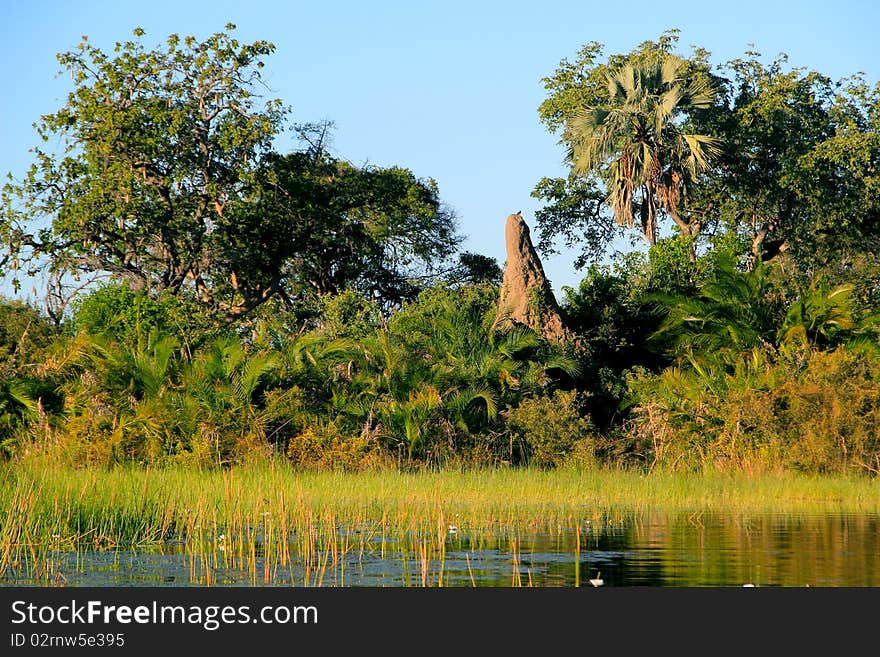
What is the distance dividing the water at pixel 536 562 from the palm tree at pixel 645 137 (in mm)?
19615

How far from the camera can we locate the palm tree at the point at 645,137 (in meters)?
30.9

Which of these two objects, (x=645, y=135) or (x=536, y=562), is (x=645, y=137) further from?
(x=536, y=562)

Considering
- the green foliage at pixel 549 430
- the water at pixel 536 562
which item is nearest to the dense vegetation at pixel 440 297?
Result: the green foliage at pixel 549 430

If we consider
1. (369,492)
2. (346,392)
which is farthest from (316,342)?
(369,492)

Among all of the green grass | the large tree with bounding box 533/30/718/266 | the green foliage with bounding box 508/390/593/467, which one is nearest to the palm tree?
the large tree with bounding box 533/30/718/266

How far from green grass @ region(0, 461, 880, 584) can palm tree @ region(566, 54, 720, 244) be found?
45.4ft

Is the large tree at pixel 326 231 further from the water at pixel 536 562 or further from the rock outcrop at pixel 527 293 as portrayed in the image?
the water at pixel 536 562

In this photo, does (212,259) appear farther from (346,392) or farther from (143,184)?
(346,392)

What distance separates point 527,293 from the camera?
2448 cm

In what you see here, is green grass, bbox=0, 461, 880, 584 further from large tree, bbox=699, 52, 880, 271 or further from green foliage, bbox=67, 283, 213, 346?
large tree, bbox=699, 52, 880, 271

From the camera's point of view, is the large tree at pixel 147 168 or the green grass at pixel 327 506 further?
the large tree at pixel 147 168
